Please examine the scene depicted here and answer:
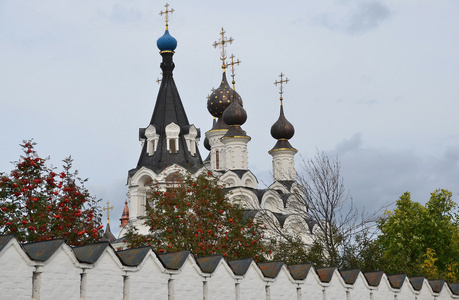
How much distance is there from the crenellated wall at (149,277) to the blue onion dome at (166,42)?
4215 centimetres

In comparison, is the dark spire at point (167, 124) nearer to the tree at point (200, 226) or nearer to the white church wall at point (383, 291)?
the tree at point (200, 226)

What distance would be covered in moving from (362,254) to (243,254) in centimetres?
420

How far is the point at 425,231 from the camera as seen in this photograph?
132 ft

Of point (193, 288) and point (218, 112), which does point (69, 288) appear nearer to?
point (193, 288)

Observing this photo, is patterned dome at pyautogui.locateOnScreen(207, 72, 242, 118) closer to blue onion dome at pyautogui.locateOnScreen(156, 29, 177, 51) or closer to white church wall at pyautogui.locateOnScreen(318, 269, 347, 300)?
blue onion dome at pyautogui.locateOnScreen(156, 29, 177, 51)

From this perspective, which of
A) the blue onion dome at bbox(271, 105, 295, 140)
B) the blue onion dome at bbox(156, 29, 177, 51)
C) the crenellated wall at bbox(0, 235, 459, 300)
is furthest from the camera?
the blue onion dome at bbox(271, 105, 295, 140)

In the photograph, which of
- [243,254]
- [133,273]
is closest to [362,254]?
[243,254]

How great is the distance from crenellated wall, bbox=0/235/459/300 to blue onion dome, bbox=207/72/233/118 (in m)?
45.5

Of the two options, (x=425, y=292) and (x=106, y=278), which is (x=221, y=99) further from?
(x=106, y=278)

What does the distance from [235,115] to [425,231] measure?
22069mm

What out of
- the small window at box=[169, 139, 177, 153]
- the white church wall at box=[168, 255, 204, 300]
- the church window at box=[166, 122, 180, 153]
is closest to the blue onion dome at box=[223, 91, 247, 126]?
the church window at box=[166, 122, 180, 153]

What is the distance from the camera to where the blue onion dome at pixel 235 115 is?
5891 centimetres

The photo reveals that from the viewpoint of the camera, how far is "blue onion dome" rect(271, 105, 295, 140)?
208 feet

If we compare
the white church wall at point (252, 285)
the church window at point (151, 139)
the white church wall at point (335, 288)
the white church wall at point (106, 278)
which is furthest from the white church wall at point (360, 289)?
the church window at point (151, 139)
